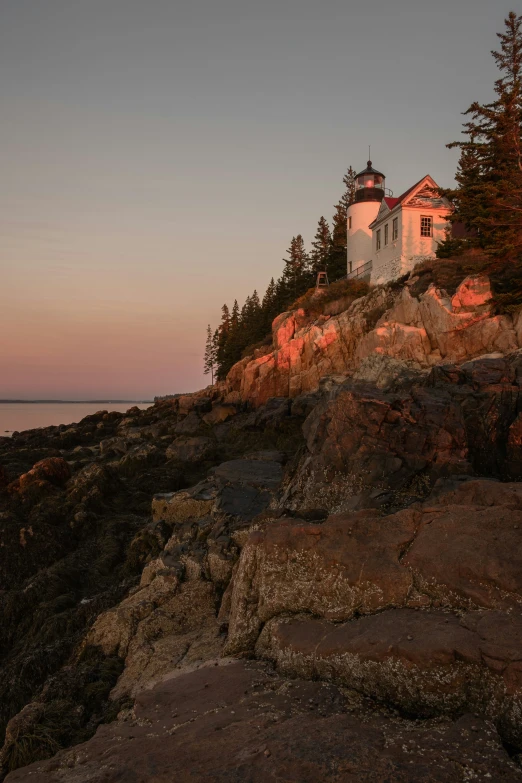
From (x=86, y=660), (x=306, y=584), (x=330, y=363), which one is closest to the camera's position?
(x=306, y=584)

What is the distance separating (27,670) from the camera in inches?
392

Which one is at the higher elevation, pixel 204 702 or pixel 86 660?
pixel 204 702

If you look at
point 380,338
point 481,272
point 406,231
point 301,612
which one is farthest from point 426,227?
point 301,612

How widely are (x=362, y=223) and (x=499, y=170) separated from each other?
21463mm

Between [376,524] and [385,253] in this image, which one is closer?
[376,524]

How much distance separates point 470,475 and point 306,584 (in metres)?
6.87

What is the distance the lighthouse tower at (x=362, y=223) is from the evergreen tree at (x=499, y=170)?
1799 cm

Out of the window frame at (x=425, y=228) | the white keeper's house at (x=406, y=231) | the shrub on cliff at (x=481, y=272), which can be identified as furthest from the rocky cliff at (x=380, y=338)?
the window frame at (x=425, y=228)

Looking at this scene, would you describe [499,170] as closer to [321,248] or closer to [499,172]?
[499,172]

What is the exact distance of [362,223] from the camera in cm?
5097

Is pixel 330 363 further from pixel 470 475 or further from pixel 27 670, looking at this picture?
pixel 27 670

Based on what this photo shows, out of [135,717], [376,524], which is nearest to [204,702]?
[135,717]

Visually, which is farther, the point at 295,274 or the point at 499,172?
the point at 295,274

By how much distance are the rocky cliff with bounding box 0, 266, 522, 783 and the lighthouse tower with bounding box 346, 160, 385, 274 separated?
33532 millimetres
